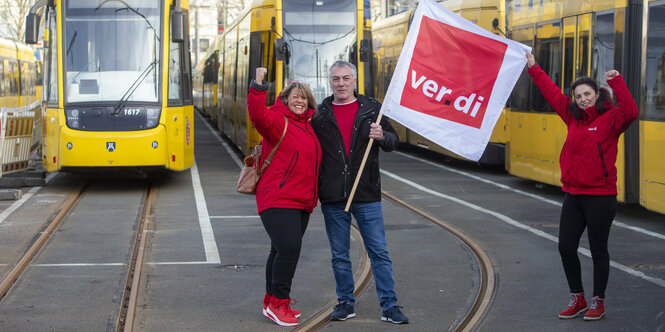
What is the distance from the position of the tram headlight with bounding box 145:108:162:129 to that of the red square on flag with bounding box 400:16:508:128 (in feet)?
27.7

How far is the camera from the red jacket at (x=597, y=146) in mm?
6457

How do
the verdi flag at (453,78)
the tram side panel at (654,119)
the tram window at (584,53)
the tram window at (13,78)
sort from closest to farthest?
the verdi flag at (453,78)
the tram side panel at (654,119)
the tram window at (584,53)
the tram window at (13,78)

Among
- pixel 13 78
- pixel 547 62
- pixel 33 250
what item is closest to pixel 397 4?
pixel 13 78

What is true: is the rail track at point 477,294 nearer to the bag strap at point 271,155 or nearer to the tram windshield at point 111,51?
the bag strap at point 271,155

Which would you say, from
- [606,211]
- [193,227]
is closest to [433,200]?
[193,227]

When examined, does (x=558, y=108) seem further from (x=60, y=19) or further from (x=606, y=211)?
(x=60, y=19)

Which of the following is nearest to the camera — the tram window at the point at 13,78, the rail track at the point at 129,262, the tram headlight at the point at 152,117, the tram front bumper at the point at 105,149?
the rail track at the point at 129,262

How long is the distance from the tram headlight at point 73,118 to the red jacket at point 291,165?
8.81 m

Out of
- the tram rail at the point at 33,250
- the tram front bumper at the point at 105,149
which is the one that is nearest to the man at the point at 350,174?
the tram rail at the point at 33,250

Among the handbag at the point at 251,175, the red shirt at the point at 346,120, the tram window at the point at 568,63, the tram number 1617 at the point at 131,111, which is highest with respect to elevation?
the tram window at the point at 568,63

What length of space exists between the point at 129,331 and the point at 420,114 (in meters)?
2.41

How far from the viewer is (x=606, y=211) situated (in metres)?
6.52

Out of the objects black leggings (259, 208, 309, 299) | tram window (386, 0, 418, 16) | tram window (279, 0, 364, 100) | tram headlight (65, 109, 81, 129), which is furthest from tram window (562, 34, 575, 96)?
tram window (386, 0, 418, 16)

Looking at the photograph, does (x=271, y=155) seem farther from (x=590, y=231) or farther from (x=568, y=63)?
(x=568, y=63)
